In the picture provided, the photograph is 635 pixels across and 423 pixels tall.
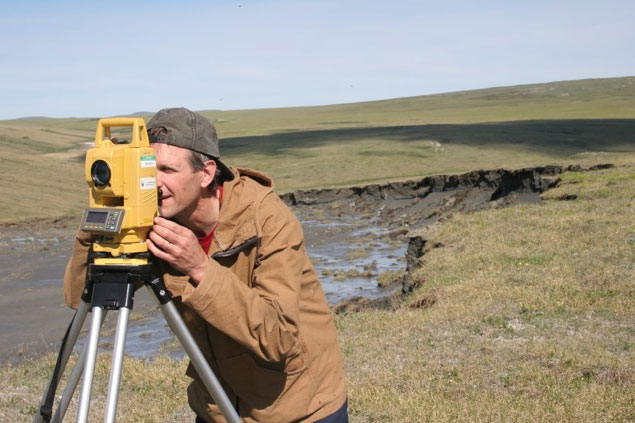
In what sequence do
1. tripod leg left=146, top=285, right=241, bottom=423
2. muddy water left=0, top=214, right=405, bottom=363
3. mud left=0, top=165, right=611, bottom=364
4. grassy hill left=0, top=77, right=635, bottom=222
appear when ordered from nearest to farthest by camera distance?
tripod leg left=146, top=285, right=241, bottom=423 < muddy water left=0, top=214, right=405, bottom=363 < mud left=0, top=165, right=611, bottom=364 < grassy hill left=0, top=77, right=635, bottom=222

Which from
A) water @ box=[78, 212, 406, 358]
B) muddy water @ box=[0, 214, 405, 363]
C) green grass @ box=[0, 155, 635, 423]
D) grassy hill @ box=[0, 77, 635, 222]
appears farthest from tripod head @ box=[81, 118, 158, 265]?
grassy hill @ box=[0, 77, 635, 222]

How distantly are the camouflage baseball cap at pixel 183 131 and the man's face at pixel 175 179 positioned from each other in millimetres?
26

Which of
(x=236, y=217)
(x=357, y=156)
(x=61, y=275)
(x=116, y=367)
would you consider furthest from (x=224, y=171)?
(x=357, y=156)

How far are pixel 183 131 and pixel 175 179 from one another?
0.19m

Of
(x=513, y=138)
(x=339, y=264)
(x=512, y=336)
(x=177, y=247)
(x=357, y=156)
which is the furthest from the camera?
(x=513, y=138)

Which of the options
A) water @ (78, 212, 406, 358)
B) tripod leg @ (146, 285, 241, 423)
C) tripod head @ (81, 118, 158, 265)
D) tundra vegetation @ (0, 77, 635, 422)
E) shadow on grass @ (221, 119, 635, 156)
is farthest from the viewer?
shadow on grass @ (221, 119, 635, 156)

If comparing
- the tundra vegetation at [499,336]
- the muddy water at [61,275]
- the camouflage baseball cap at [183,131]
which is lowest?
the muddy water at [61,275]

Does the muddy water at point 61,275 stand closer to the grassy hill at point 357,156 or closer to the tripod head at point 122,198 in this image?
the grassy hill at point 357,156

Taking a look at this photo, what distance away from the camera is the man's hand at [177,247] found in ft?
8.82

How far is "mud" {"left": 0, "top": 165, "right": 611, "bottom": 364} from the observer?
1584 cm

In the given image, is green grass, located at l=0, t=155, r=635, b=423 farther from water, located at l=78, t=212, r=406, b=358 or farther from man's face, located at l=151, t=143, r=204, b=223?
man's face, located at l=151, t=143, r=204, b=223

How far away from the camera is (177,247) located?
8.82 ft

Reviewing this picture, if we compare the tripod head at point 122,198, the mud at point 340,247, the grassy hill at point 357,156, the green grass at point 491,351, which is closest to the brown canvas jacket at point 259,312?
the tripod head at point 122,198

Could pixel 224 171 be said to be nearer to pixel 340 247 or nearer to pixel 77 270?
pixel 77 270
